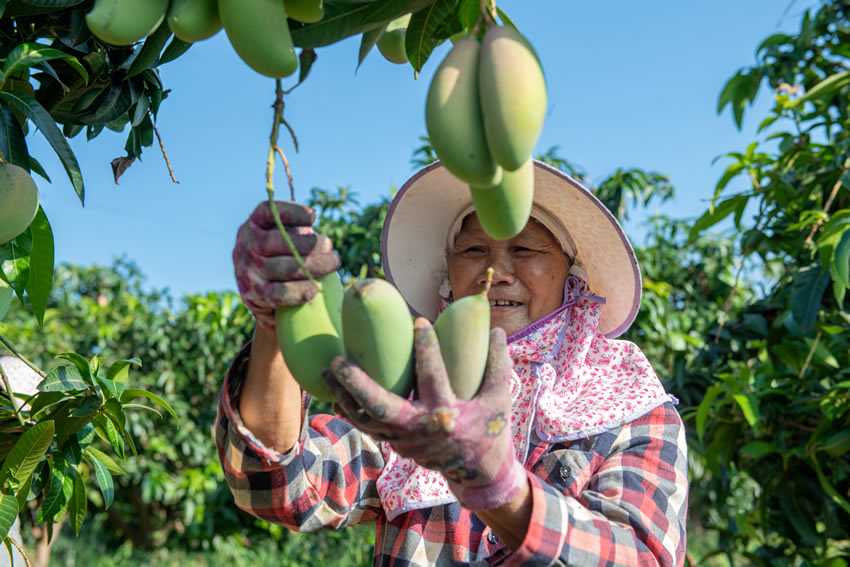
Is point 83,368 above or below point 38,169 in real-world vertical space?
below

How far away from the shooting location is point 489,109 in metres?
0.61

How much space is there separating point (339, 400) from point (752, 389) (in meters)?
2.13

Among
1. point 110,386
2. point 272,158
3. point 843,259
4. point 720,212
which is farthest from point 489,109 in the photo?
point 720,212

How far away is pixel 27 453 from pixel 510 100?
0.87 m

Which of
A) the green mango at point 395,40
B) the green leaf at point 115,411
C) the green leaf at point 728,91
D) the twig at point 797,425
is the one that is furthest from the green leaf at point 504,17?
the green leaf at point 728,91

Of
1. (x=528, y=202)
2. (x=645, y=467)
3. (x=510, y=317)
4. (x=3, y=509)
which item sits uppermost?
(x=510, y=317)

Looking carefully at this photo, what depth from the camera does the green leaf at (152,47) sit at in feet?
2.61

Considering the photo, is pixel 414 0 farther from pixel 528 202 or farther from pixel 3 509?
pixel 3 509

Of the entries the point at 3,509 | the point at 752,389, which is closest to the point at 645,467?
the point at 3,509

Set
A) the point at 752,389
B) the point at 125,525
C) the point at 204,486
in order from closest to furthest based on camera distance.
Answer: the point at 752,389
the point at 204,486
the point at 125,525

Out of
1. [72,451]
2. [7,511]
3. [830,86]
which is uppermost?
[830,86]

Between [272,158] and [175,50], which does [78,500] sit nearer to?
[175,50]

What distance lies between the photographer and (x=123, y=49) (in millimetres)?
971

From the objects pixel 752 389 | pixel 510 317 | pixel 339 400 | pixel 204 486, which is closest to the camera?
pixel 339 400
